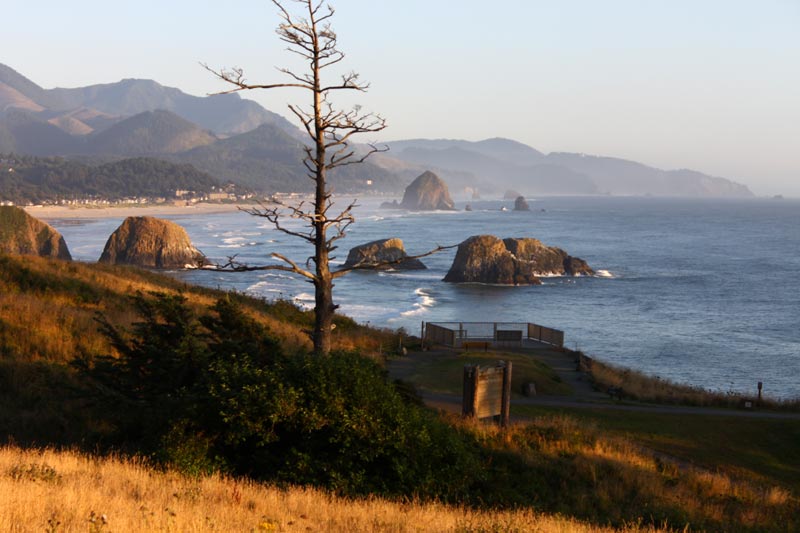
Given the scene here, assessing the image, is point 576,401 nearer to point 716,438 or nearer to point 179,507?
point 716,438

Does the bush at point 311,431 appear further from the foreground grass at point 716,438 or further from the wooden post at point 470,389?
the foreground grass at point 716,438

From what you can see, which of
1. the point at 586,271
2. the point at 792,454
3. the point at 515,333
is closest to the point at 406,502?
the point at 792,454

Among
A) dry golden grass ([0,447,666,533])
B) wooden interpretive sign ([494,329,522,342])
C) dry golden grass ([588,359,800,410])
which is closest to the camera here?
dry golden grass ([0,447,666,533])

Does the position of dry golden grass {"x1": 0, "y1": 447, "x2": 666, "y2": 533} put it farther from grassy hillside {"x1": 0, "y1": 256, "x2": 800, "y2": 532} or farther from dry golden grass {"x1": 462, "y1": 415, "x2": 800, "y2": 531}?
dry golden grass {"x1": 462, "y1": 415, "x2": 800, "y2": 531}

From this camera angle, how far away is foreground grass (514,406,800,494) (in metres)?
17.5

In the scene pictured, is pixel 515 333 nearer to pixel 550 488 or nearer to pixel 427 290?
pixel 550 488

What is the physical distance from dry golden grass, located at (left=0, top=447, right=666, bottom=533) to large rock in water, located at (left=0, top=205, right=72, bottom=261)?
7007cm

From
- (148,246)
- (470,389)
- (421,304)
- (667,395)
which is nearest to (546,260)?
(421,304)

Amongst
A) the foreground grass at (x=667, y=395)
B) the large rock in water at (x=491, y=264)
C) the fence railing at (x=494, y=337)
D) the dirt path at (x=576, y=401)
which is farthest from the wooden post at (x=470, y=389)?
the large rock in water at (x=491, y=264)

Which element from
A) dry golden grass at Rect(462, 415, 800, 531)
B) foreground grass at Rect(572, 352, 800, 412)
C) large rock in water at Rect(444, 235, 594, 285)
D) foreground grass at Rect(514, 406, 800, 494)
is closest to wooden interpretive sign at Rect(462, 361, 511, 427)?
dry golden grass at Rect(462, 415, 800, 531)

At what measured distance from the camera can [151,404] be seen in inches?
545

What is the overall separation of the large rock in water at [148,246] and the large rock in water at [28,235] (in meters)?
4.63

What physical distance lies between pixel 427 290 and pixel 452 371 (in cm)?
4677

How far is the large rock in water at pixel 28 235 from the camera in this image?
246 ft
